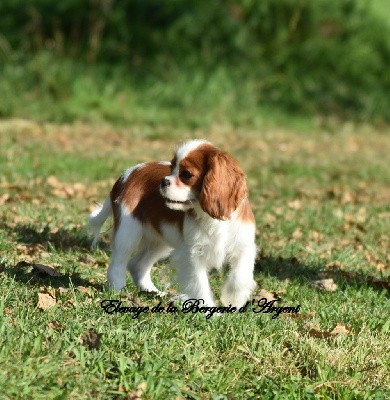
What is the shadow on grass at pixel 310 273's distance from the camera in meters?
6.08

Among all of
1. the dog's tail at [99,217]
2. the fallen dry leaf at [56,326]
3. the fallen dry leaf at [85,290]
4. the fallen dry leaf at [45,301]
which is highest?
the dog's tail at [99,217]

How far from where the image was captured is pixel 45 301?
4828 millimetres

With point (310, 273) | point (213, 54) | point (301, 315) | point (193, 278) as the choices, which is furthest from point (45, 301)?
point (213, 54)

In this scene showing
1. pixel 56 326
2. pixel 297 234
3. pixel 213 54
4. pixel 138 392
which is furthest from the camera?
pixel 213 54

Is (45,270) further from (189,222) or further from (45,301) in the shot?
(189,222)

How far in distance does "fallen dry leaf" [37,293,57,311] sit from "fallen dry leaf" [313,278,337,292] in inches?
76.5

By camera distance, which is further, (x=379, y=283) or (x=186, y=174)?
(x=379, y=283)

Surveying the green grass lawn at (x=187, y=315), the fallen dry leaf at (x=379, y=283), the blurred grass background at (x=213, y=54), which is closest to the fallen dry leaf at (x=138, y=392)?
the green grass lawn at (x=187, y=315)

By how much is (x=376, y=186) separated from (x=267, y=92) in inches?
217

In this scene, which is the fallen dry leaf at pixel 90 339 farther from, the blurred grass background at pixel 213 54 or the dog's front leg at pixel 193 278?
the blurred grass background at pixel 213 54

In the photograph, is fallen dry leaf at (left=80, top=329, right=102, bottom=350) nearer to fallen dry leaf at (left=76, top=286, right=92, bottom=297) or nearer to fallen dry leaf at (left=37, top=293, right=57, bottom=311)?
fallen dry leaf at (left=37, top=293, right=57, bottom=311)

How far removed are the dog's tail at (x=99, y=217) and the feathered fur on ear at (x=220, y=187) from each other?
1228mm

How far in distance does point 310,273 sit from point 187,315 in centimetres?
174

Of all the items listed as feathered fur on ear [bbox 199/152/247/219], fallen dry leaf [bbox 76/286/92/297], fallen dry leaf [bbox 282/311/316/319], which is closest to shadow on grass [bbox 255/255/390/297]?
fallen dry leaf [bbox 282/311/316/319]
